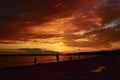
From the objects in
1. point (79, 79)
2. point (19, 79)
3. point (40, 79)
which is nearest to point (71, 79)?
point (79, 79)

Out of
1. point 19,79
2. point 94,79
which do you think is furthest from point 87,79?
point 19,79

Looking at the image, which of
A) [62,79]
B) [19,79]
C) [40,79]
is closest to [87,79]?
[62,79]

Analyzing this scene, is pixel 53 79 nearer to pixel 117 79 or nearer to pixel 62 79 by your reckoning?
pixel 62 79

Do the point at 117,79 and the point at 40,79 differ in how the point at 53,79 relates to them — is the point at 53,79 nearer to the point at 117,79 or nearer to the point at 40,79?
the point at 40,79

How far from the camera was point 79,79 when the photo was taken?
666 inches

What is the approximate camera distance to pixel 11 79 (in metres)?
17.5

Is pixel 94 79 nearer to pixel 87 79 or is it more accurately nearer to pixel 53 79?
pixel 87 79

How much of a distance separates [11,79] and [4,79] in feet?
1.37

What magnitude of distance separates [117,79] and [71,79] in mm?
2705

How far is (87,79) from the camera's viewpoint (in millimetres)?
16969

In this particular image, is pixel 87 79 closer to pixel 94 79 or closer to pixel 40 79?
pixel 94 79

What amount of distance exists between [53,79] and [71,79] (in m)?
1.04

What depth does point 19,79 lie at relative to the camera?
1722cm

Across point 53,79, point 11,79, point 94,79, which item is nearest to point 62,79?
point 53,79
